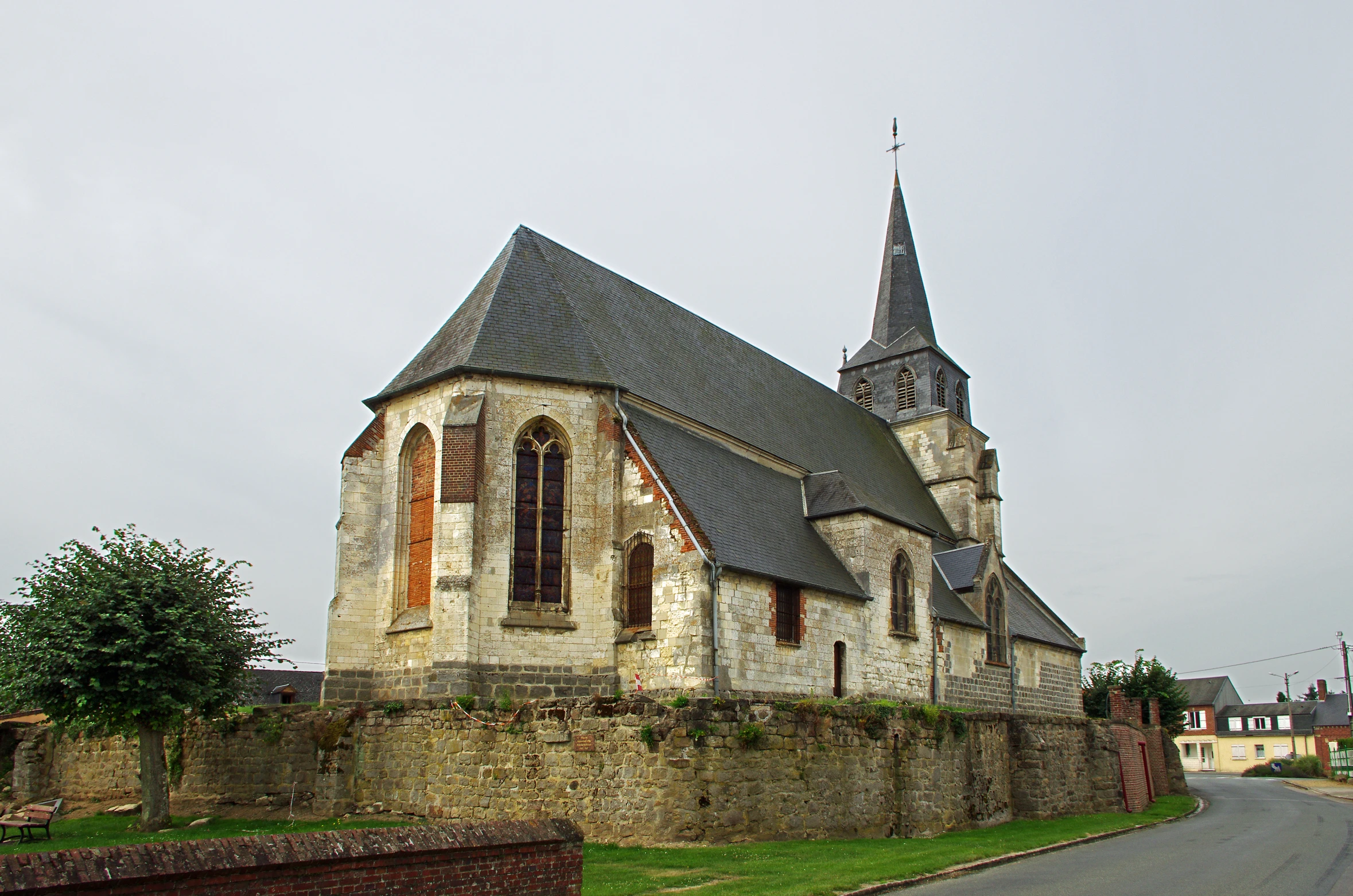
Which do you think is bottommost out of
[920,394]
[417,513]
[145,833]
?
[145,833]

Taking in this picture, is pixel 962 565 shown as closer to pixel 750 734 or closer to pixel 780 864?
pixel 750 734

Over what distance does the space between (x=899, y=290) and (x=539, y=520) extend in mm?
25181

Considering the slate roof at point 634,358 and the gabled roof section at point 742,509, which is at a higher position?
the slate roof at point 634,358

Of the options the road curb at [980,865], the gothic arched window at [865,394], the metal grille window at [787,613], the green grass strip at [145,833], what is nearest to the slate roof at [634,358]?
the metal grille window at [787,613]

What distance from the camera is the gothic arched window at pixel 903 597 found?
82.0 ft

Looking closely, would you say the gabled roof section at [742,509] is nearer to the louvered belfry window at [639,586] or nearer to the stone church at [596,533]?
the stone church at [596,533]

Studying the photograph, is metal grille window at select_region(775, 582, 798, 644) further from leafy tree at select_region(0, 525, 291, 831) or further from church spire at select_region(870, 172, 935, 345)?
church spire at select_region(870, 172, 935, 345)

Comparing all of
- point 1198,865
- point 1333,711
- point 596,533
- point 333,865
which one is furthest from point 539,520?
point 1333,711

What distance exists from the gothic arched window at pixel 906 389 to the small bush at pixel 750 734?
24.8 m

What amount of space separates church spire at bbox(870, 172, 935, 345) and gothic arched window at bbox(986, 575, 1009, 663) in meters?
11.8

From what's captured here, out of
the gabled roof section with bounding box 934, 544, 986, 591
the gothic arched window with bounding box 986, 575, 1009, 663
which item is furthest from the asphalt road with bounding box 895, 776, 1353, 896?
the gabled roof section with bounding box 934, 544, 986, 591

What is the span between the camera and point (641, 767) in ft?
47.6

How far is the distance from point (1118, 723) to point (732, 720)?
1730 centimetres

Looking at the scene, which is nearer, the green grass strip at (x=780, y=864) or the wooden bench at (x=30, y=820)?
the green grass strip at (x=780, y=864)
